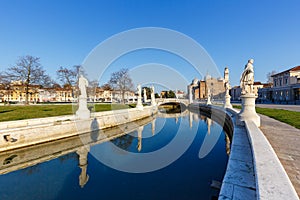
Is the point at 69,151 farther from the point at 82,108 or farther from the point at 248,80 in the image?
the point at 248,80

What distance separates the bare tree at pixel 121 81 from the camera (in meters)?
40.3

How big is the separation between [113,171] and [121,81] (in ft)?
119

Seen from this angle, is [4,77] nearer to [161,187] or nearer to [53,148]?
[53,148]

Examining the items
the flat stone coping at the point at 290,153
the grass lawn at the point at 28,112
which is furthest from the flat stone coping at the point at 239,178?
the grass lawn at the point at 28,112

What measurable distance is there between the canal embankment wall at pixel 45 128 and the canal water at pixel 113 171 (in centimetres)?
51

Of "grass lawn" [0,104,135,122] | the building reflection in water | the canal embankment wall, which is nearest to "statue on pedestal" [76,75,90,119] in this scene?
the canal embankment wall

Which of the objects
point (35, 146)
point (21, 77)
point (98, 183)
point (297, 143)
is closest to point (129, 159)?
point (98, 183)

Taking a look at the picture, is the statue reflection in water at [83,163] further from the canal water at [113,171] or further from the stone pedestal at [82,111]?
the stone pedestal at [82,111]

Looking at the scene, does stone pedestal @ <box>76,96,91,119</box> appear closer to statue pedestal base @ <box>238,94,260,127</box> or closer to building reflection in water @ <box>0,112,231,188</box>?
building reflection in water @ <box>0,112,231,188</box>

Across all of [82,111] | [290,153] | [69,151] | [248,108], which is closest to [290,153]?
[290,153]

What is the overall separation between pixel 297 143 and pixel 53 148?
10.2 meters

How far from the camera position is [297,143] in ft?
13.0

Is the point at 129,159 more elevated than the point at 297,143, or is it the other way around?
the point at 297,143

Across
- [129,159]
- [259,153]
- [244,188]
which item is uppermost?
[259,153]
